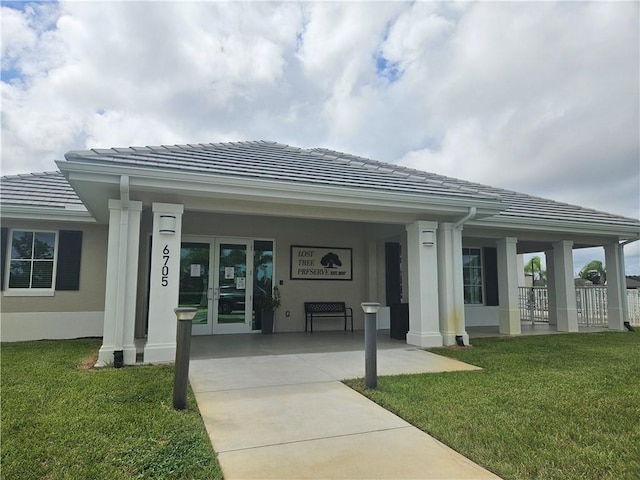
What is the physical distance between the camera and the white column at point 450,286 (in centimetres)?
788

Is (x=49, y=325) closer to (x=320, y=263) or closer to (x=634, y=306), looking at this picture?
(x=320, y=263)

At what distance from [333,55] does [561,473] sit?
937cm

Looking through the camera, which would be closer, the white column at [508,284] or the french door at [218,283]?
the french door at [218,283]

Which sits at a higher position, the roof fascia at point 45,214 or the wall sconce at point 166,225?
the roof fascia at point 45,214

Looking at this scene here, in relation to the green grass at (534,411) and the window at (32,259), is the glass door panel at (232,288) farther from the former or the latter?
the green grass at (534,411)

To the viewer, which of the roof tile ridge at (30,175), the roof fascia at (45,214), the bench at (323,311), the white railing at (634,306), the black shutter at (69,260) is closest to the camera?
the roof fascia at (45,214)

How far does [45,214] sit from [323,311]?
6.78 m

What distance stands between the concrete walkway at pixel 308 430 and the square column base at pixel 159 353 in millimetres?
578

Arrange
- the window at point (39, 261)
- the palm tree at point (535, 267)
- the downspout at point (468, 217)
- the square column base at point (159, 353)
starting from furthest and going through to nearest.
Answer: the palm tree at point (535, 267) → the window at point (39, 261) → the downspout at point (468, 217) → the square column base at point (159, 353)

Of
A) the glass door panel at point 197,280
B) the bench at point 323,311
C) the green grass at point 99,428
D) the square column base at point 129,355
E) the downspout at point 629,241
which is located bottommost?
the green grass at point 99,428

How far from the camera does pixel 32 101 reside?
9.25 metres

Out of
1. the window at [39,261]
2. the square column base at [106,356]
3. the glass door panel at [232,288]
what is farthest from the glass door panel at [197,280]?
the square column base at [106,356]

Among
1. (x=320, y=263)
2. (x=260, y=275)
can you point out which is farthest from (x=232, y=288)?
(x=320, y=263)

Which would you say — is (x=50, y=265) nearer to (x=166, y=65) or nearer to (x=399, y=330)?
(x=166, y=65)
